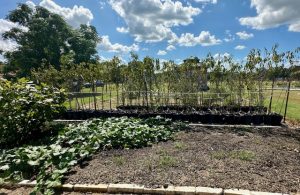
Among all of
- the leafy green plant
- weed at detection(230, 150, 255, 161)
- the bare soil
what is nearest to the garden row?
the leafy green plant

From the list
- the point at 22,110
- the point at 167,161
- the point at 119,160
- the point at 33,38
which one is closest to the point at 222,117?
the point at 167,161

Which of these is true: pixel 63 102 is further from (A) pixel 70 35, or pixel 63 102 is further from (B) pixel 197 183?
(A) pixel 70 35

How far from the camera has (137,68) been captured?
8883 mm

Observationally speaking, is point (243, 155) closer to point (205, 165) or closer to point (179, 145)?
point (205, 165)

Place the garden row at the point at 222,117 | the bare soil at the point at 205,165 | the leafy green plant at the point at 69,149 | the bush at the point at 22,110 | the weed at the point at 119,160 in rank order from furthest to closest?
the garden row at the point at 222,117 → the bush at the point at 22,110 → the weed at the point at 119,160 → the leafy green plant at the point at 69,149 → the bare soil at the point at 205,165

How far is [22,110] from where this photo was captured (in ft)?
16.2

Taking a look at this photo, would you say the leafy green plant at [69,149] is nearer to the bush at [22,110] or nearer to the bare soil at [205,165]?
the bare soil at [205,165]

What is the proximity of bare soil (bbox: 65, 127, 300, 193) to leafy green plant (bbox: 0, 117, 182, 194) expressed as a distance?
0.20 m

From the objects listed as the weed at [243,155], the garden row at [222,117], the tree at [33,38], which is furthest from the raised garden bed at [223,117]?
the tree at [33,38]

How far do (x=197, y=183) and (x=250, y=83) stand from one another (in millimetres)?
5745

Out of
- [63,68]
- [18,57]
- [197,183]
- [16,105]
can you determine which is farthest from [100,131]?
[18,57]

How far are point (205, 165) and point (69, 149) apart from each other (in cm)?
211

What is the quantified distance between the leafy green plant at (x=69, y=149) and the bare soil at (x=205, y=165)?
0.20 metres

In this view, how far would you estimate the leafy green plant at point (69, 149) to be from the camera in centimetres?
344
